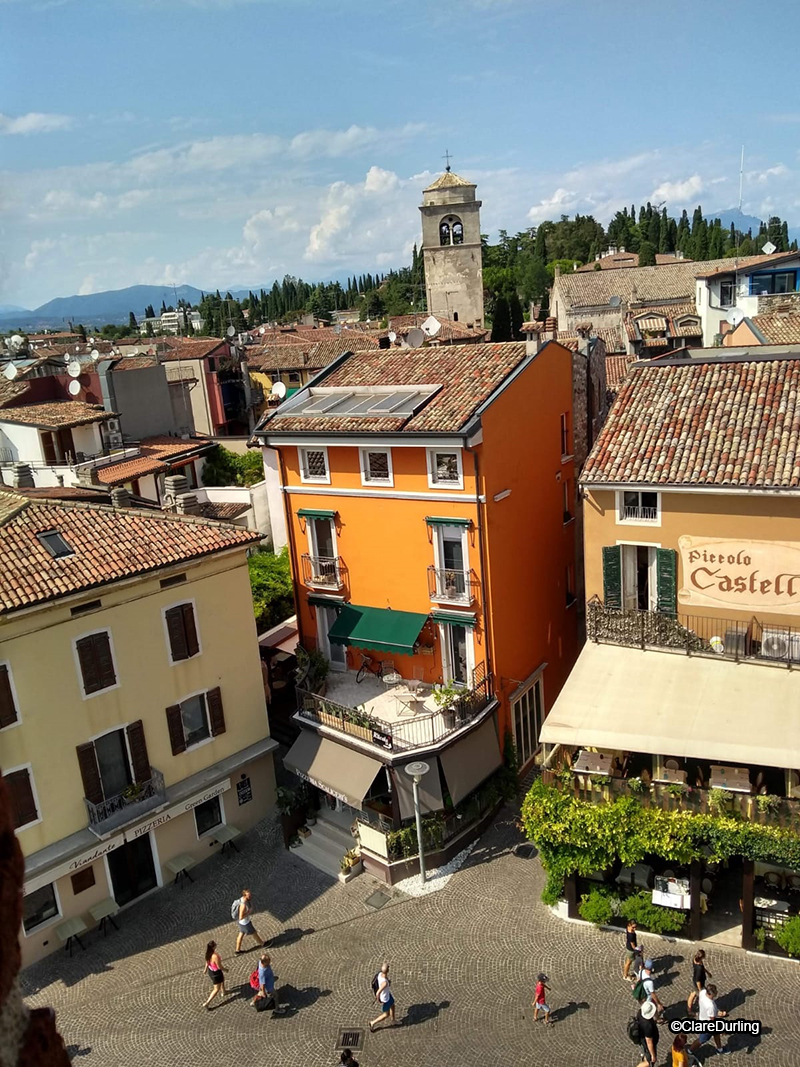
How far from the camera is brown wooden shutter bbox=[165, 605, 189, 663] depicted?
2273 cm

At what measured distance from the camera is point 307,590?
89.4 feet

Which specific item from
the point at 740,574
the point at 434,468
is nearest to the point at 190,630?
the point at 434,468

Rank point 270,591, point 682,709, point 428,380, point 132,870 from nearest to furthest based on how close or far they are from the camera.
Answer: point 682,709 < point 132,870 < point 428,380 < point 270,591

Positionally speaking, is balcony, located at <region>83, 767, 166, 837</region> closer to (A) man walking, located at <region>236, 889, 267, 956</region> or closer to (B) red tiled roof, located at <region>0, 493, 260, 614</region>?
(A) man walking, located at <region>236, 889, 267, 956</region>

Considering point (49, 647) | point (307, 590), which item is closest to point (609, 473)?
point (307, 590)

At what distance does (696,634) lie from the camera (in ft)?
68.3

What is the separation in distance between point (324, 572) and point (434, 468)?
549 centimetres

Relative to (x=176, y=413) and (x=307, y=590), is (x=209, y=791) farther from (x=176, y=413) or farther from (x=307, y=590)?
(x=176, y=413)

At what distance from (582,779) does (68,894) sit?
13.5 m

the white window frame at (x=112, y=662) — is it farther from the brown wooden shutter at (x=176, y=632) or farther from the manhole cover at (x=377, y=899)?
the manhole cover at (x=377, y=899)

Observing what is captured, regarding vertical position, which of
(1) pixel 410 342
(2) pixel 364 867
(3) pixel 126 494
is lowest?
(2) pixel 364 867

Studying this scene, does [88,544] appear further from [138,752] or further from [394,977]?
[394,977]

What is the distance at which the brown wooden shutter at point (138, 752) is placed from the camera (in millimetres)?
22062

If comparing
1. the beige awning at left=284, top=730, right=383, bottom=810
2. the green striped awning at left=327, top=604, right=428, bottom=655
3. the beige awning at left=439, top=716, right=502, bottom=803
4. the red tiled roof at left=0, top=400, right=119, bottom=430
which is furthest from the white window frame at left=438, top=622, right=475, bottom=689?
the red tiled roof at left=0, top=400, right=119, bottom=430
